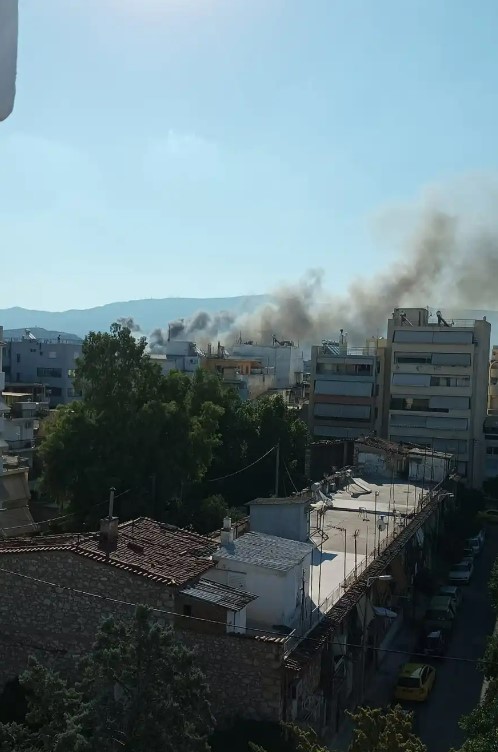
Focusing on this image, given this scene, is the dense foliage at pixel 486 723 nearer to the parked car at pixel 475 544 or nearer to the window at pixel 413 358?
the parked car at pixel 475 544

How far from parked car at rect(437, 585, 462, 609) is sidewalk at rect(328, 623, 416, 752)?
10.1ft

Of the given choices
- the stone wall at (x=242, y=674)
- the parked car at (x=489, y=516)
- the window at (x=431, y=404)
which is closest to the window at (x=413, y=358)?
the window at (x=431, y=404)

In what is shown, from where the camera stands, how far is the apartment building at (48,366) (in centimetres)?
5591

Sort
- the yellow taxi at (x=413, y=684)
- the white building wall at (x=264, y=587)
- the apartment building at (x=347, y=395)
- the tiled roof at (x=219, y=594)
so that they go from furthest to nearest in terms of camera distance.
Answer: the apartment building at (x=347, y=395) → the yellow taxi at (x=413, y=684) → the white building wall at (x=264, y=587) → the tiled roof at (x=219, y=594)

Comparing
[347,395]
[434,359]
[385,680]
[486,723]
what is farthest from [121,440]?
[434,359]

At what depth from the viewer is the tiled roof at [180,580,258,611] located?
1409cm

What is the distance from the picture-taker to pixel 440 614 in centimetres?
2439

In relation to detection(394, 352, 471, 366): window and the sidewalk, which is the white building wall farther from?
detection(394, 352, 471, 366): window

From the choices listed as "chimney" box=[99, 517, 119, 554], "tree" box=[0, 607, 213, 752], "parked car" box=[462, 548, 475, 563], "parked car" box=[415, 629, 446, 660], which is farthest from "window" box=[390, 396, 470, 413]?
"tree" box=[0, 607, 213, 752]

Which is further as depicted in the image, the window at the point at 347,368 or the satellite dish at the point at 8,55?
the window at the point at 347,368

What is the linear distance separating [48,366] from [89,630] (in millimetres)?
43278

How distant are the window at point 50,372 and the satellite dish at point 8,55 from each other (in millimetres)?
54966

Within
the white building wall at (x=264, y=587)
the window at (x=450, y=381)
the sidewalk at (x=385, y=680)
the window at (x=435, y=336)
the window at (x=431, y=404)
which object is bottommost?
the sidewalk at (x=385, y=680)

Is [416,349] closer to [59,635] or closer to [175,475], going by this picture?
[175,475]
